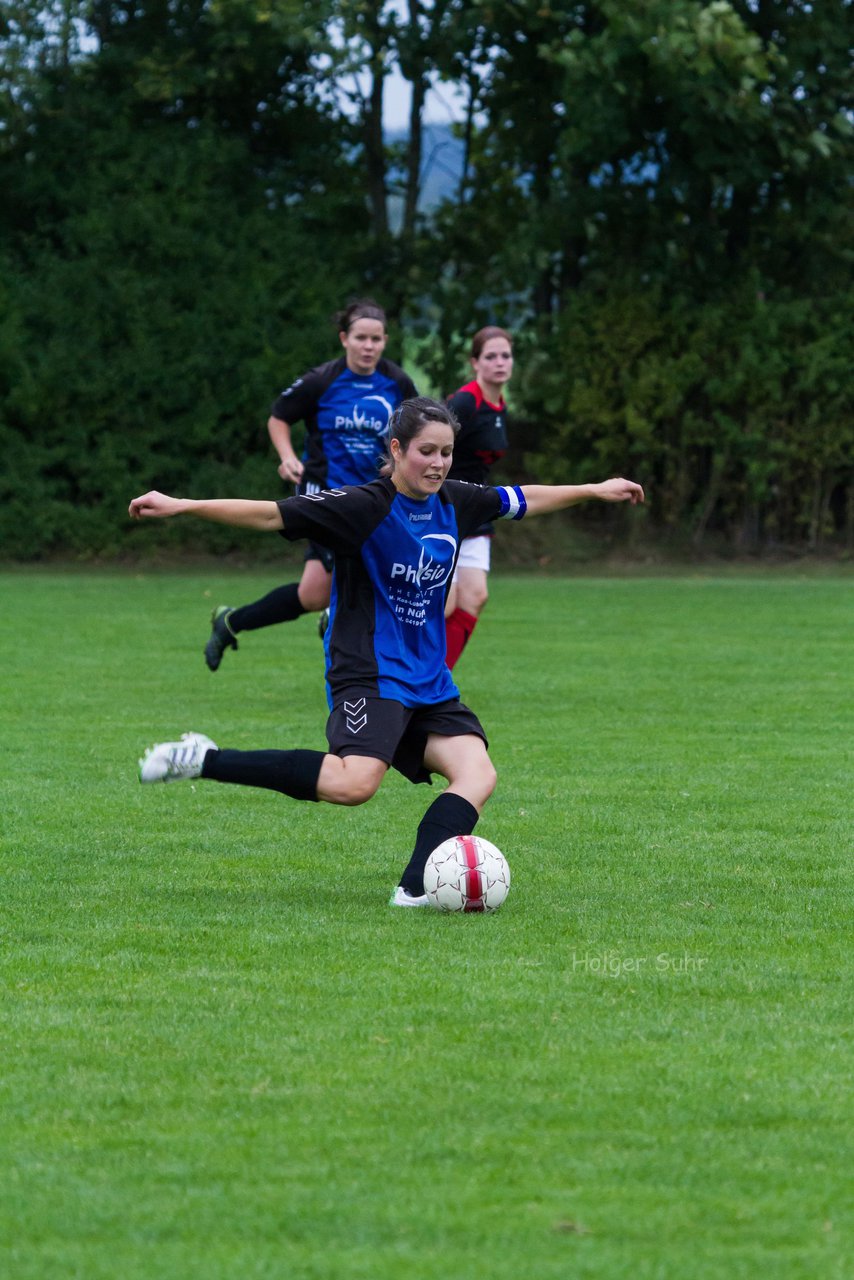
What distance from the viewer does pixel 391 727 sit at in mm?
5918

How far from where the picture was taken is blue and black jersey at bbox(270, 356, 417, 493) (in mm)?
10227

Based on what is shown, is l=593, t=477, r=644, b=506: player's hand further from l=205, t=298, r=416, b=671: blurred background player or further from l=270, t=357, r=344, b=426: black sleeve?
l=270, t=357, r=344, b=426: black sleeve

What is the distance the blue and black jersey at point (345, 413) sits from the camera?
403 inches

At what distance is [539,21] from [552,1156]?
18.1 meters

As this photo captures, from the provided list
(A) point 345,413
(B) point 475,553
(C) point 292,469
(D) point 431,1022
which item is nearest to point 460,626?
(B) point 475,553

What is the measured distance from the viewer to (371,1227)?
3.12 m

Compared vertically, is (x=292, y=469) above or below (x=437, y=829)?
above

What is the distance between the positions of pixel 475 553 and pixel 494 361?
103 cm

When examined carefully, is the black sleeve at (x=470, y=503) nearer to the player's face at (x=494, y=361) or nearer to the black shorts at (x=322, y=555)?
the player's face at (x=494, y=361)

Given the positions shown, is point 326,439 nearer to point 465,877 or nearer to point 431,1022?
point 465,877

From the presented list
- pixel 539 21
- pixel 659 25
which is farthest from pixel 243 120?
pixel 659 25

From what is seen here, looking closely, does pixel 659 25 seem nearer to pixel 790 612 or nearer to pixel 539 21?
pixel 539 21

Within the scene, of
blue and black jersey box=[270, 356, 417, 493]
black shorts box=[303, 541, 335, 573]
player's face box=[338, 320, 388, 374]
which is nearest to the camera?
player's face box=[338, 320, 388, 374]

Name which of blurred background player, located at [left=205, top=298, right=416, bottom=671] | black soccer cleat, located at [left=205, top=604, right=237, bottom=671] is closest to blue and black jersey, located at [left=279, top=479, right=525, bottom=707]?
blurred background player, located at [left=205, top=298, right=416, bottom=671]
